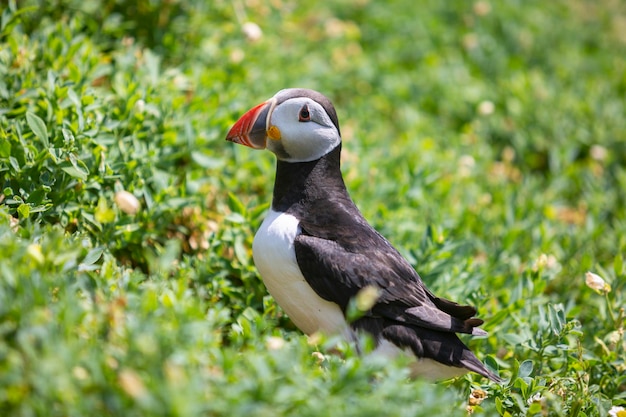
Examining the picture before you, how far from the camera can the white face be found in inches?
123

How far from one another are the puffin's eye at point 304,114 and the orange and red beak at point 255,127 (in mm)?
143

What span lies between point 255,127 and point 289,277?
709 millimetres

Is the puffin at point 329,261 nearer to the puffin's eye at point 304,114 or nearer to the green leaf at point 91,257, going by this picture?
the puffin's eye at point 304,114

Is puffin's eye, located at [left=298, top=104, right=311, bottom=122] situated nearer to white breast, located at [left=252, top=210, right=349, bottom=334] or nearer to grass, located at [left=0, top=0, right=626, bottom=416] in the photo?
white breast, located at [left=252, top=210, right=349, bottom=334]

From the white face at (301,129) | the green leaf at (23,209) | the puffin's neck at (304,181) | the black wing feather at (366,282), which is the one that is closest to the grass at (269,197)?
the green leaf at (23,209)

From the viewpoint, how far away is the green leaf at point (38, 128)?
324cm

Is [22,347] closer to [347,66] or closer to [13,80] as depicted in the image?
[13,80]

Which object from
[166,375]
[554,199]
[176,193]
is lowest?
[554,199]

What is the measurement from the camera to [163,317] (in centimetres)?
223

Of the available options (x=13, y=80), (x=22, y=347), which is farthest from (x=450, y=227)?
(x=22, y=347)

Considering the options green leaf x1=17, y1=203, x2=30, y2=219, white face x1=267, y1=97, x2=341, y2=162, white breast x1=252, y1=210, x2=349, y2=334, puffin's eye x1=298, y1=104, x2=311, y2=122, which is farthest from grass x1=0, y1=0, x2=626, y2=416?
puffin's eye x1=298, y1=104, x2=311, y2=122

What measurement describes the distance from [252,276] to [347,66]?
3201 mm

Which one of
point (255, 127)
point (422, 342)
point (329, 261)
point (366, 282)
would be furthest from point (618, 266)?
point (255, 127)

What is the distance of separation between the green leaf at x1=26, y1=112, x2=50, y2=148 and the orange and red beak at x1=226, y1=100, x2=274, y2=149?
88 cm
